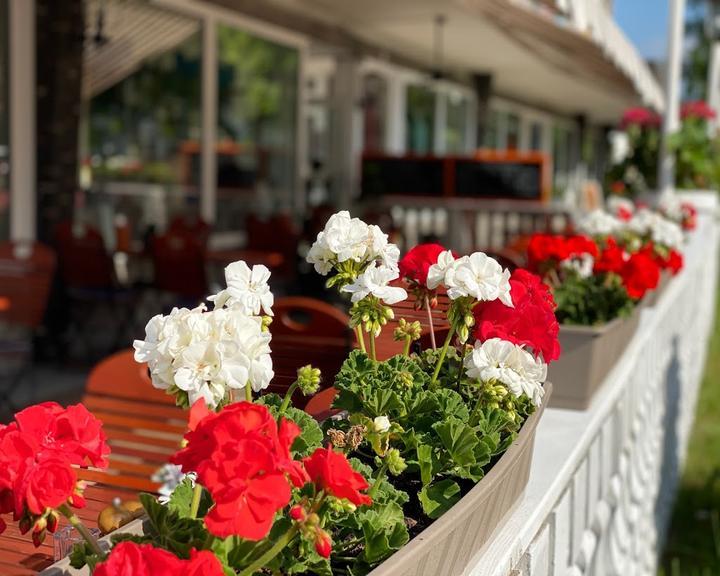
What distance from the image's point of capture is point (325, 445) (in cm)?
136

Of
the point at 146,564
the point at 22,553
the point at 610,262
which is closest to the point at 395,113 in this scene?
the point at 610,262

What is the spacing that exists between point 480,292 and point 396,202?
394 inches

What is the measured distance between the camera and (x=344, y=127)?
466 inches

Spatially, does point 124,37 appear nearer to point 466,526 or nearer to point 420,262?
point 420,262

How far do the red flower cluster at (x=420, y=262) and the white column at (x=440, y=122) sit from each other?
44.1 feet

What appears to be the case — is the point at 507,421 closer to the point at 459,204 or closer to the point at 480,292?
the point at 480,292

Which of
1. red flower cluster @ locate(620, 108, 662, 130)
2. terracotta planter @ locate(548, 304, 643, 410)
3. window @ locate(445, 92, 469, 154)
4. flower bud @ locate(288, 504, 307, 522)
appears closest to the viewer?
flower bud @ locate(288, 504, 307, 522)

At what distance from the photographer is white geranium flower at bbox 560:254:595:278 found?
2.69 meters

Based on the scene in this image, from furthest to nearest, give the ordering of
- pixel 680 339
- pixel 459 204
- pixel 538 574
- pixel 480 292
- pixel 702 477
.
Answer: pixel 459 204 < pixel 702 477 < pixel 680 339 < pixel 538 574 < pixel 480 292

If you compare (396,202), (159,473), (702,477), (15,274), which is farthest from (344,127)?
(159,473)

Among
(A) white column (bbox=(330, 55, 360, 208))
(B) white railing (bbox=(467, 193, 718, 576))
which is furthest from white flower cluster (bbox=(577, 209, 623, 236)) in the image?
(A) white column (bbox=(330, 55, 360, 208))

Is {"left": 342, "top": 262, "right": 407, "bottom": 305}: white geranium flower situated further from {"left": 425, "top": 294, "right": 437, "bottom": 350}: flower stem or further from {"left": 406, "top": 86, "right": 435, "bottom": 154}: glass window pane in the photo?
{"left": 406, "top": 86, "right": 435, "bottom": 154}: glass window pane

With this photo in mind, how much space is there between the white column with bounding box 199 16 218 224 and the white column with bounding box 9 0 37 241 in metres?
2.49

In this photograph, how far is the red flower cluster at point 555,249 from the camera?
8.40 ft
